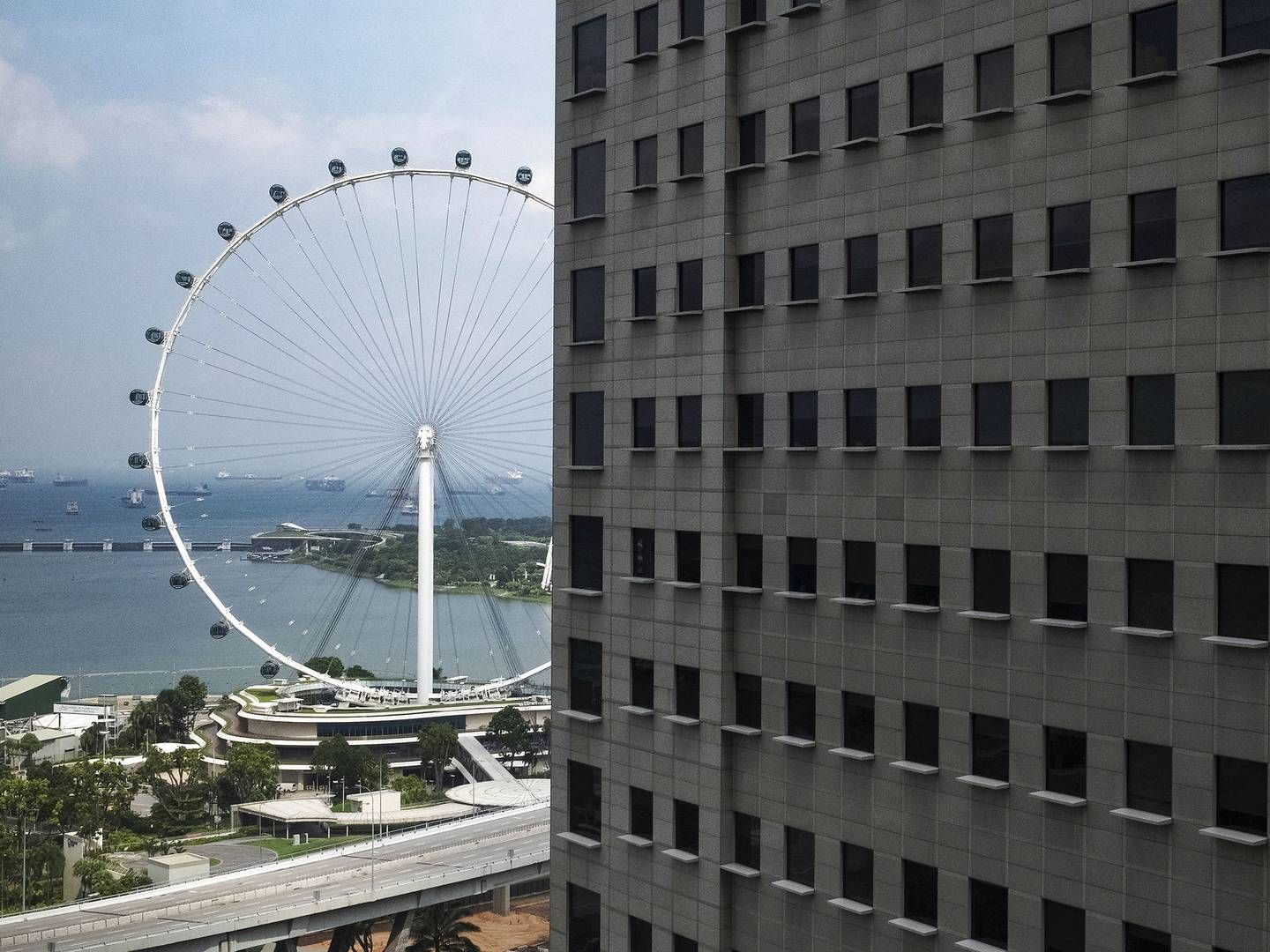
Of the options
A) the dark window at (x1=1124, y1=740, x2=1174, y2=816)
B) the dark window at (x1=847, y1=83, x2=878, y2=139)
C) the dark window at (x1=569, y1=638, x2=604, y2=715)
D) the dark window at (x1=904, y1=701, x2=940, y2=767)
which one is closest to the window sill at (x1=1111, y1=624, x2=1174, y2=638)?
the dark window at (x1=1124, y1=740, x2=1174, y2=816)

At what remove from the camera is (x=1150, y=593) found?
19.4 m

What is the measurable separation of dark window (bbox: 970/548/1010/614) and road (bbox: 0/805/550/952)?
40.9m

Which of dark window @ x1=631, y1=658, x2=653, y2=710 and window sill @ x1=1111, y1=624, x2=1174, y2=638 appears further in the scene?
dark window @ x1=631, y1=658, x2=653, y2=710

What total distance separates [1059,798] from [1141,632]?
109 inches

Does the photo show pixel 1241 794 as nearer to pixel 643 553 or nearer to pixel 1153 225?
pixel 1153 225

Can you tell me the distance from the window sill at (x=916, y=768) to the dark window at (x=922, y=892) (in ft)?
4.74

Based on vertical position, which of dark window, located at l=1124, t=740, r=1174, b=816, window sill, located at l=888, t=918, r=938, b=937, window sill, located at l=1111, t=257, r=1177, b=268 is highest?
window sill, located at l=1111, t=257, r=1177, b=268

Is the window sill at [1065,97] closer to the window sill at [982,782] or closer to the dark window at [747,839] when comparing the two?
the window sill at [982,782]

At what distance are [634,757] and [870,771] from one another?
5.74 metres

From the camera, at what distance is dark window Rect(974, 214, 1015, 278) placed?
69.4 ft

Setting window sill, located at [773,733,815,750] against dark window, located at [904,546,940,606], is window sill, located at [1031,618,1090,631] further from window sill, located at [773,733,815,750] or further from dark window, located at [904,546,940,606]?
window sill, located at [773,733,815,750]

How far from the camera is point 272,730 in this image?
358ft

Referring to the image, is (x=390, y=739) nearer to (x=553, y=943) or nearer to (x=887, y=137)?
(x=553, y=943)

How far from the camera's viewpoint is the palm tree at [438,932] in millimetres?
62500
